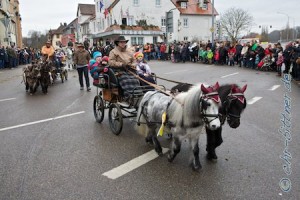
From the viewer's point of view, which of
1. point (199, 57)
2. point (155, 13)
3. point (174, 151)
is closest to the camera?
point (174, 151)

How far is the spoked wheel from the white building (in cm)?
3565

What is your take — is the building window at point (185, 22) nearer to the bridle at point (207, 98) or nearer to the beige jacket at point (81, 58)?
the beige jacket at point (81, 58)

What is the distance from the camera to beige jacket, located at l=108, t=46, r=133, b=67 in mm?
6715

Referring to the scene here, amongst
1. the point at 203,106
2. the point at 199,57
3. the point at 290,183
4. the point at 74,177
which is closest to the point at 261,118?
the point at 290,183

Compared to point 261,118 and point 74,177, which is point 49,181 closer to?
point 74,177

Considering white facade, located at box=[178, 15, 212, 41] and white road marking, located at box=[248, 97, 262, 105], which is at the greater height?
white facade, located at box=[178, 15, 212, 41]

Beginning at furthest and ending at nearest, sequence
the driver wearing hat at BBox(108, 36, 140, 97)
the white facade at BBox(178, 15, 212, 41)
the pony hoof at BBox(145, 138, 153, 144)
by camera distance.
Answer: the white facade at BBox(178, 15, 212, 41), the driver wearing hat at BBox(108, 36, 140, 97), the pony hoof at BBox(145, 138, 153, 144)

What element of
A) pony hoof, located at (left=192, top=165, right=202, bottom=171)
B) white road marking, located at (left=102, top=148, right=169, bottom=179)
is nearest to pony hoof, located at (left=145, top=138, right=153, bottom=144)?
white road marking, located at (left=102, top=148, right=169, bottom=179)

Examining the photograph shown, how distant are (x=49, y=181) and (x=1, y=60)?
24.9 m

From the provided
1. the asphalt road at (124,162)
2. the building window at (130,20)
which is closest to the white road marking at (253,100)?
the asphalt road at (124,162)

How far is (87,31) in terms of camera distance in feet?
219

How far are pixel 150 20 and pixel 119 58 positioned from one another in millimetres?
44748

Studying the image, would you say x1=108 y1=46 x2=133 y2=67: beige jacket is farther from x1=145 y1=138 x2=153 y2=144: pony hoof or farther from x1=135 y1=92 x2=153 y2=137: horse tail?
x1=145 y1=138 x2=153 y2=144: pony hoof

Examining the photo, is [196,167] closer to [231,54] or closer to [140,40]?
[231,54]
